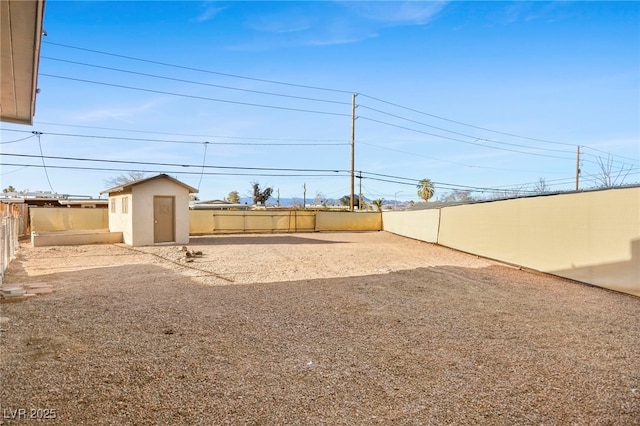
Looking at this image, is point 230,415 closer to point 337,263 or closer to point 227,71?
point 337,263

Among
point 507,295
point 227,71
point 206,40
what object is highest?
point 227,71

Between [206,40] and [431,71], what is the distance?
10.0 m

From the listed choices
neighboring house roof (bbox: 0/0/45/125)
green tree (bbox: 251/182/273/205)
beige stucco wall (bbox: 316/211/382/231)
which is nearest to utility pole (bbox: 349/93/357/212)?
beige stucco wall (bbox: 316/211/382/231)

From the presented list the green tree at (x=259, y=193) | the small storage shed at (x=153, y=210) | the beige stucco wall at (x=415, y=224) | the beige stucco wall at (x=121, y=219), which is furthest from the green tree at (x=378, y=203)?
the beige stucco wall at (x=121, y=219)

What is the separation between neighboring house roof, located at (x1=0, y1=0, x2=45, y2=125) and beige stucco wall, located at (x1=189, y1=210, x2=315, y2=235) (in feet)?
45.4

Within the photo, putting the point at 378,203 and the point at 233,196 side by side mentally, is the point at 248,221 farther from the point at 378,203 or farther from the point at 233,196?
the point at 233,196

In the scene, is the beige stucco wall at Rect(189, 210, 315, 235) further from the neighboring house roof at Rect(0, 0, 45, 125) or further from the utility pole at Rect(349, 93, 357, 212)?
the neighboring house roof at Rect(0, 0, 45, 125)

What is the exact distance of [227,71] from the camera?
25.1 meters

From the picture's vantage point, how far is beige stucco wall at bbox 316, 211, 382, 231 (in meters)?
24.7

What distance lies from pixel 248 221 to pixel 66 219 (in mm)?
9839

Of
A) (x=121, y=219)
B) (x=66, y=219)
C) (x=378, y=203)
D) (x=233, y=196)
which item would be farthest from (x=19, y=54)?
(x=233, y=196)

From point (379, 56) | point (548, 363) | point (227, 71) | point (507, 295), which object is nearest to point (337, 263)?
point (507, 295)

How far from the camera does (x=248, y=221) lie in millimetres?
22453

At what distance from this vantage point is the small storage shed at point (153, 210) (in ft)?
48.8
